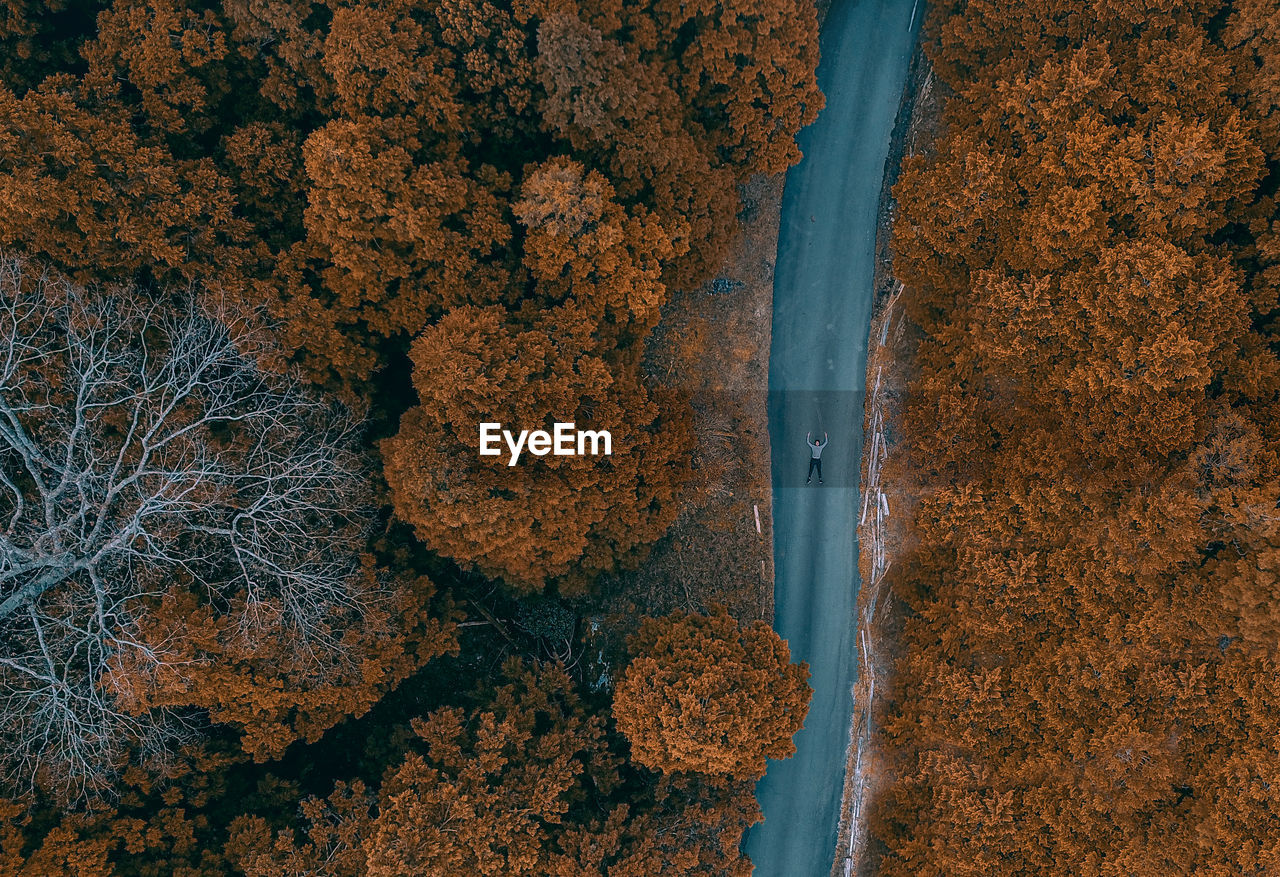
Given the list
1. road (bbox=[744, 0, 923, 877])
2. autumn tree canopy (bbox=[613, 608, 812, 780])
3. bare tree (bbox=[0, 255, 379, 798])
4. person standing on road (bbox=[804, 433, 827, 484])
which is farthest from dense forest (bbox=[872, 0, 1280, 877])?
bare tree (bbox=[0, 255, 379, 798])

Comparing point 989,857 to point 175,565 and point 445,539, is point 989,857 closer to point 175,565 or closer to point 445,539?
point 445,539

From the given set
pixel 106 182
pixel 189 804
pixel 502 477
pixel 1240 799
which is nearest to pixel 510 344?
pixel 502 477

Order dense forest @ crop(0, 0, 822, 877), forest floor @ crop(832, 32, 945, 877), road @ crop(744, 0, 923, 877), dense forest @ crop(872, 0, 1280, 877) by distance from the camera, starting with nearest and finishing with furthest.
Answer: dense forest @ crop(872, 0, 1280, 877), dense forest @ crop(0, 0, 822, 877), forest floor @ crop(832, 32, 945, 877), road @ crop(744, 0, 923, 877)

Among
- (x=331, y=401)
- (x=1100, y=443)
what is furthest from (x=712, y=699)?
(x=331, y=401)

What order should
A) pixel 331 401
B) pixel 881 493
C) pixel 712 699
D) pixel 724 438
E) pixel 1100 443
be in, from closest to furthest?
1. pixel 1100 443
2. pixel 712 699
3. pixel 331 401
4. pixel 881 493
5. pixel 724 438

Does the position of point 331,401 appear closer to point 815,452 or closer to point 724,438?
point 724,438

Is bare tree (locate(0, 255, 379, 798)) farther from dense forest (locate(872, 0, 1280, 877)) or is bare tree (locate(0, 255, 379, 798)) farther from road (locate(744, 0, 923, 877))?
dense forest (locate(872, 0, 1280, 877))
